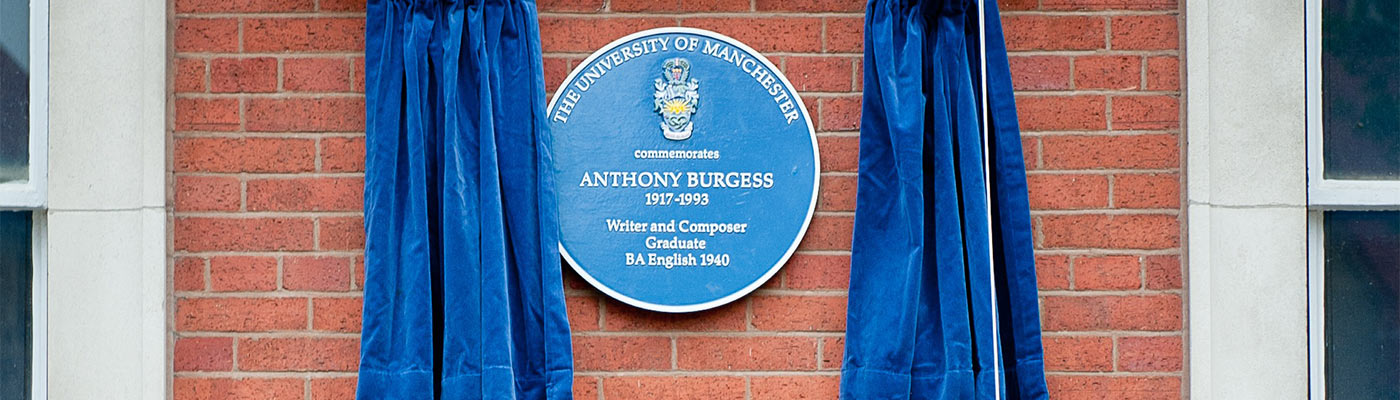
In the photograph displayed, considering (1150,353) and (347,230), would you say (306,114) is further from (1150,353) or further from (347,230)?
(1150,353)

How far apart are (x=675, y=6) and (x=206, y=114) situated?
4.16 feet

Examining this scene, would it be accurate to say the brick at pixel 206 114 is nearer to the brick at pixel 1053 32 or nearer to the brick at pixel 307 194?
the brick at pixel 307 194

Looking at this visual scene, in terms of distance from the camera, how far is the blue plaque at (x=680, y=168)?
3.42m


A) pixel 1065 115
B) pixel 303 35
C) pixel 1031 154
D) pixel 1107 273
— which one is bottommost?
pixel 1107 273

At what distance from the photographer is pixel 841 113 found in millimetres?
3496

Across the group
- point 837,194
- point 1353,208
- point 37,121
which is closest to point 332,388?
point 37,121

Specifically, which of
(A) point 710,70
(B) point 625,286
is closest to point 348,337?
(B) point 625,286

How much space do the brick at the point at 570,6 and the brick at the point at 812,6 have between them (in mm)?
425

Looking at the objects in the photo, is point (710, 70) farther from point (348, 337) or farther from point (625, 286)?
point (348, 337)

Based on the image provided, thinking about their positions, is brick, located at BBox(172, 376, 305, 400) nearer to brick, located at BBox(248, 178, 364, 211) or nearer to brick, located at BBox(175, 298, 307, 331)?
brick, located at BBox(175, 298, 307, 331)

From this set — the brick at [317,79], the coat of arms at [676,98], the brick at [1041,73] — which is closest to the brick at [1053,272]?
the brick at [1041,73]

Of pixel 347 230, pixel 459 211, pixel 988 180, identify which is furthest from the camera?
pixel 347 230

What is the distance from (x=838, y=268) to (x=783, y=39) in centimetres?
62

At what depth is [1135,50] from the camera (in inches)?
138
